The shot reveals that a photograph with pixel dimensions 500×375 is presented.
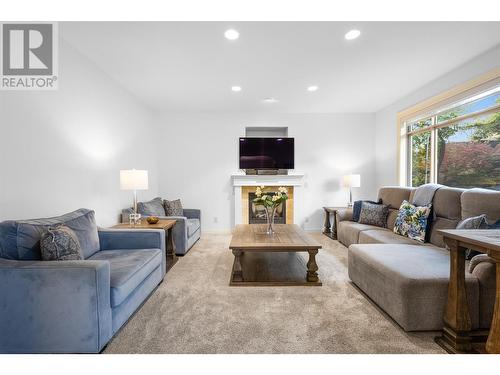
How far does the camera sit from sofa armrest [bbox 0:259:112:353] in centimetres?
154

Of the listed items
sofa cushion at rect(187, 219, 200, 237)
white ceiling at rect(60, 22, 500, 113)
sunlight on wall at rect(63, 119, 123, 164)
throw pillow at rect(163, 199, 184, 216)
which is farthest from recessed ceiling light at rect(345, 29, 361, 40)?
throw pillow at rect(163, 199, 184, 216)

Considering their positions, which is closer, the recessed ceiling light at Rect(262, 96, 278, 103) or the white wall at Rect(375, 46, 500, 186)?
the white wall at Rect(375, 46, 500, 186)

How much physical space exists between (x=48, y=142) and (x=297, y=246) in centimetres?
269

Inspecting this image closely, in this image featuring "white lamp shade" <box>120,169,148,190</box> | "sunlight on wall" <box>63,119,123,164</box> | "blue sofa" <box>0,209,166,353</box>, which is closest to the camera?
Answer: "blue sofa" <box>0,209,166,353</box>

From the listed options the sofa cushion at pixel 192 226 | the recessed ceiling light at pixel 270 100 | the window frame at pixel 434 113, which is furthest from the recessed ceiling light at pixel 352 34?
the sofa cushion at pixel 192 226

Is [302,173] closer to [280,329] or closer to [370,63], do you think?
[370,63]

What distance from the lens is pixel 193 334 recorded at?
182cm

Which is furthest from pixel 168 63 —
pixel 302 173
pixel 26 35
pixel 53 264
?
pixel 302 173

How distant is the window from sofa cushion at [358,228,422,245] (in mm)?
1225

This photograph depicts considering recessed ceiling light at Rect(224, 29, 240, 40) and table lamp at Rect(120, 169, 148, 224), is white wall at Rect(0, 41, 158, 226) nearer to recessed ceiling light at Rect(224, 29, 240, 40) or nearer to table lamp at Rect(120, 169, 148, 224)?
table lamp at Rect(120, 169, 148, 224)

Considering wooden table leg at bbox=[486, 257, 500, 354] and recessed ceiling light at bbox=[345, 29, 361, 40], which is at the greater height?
recessed ceiling light at bbox=[345, 29, 361, 40]
